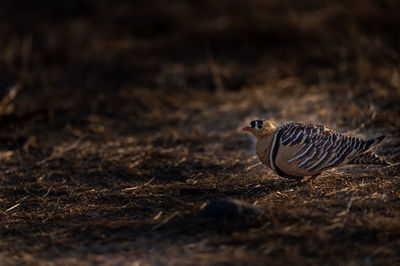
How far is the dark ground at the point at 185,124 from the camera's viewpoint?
348cm

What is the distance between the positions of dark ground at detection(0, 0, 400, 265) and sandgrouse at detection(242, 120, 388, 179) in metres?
0.21

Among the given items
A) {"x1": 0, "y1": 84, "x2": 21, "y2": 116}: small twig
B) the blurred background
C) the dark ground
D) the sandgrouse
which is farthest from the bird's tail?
{"x1": 0, "y1": 84, "x2": 21, "y2": 116}: small twig

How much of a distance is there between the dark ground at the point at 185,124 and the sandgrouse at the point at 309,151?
213mm

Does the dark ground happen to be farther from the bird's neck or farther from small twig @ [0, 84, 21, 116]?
the bird's neck

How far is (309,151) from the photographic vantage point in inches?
159

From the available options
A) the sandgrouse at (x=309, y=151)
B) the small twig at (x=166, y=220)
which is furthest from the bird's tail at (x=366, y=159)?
the small twig at (x=166, y=220)

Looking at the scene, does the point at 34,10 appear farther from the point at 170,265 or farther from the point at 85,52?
the point at 170,265

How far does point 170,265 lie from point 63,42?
7.41 m

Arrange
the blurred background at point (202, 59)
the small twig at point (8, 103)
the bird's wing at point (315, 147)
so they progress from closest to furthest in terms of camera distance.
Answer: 1. the bird's wing at point (315, 147)
2. the small twig at point (8, 103)
3. the blurred background at point (202, 59)

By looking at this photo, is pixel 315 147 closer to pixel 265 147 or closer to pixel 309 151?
pixel 309 151

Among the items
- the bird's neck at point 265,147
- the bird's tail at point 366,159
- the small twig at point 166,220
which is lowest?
the small twig at point 166,220

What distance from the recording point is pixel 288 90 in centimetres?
785

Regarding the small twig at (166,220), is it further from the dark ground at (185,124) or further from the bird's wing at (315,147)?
the bird's wing at (315,147)

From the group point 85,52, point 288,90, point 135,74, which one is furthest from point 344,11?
point 85,52
